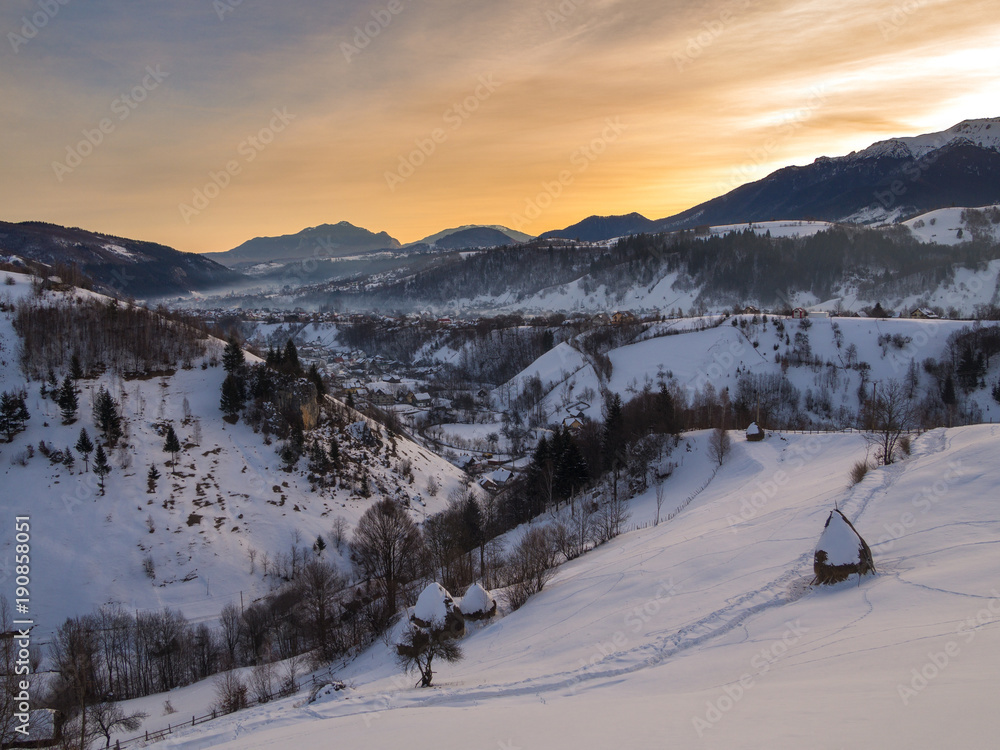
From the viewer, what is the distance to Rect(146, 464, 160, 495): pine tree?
36.7m

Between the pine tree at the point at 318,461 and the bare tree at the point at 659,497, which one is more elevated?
the pine tree at the point at 318,461

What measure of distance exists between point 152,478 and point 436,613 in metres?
27.2

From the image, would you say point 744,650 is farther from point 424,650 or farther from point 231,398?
point 231,398

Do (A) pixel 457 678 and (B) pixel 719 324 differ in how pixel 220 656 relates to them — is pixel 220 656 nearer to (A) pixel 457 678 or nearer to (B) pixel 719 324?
(A) pixel 457 678

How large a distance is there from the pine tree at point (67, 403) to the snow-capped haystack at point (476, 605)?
110 ft

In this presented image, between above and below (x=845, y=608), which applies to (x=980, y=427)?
above

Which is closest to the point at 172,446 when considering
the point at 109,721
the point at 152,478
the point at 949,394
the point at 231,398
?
the point at 152,478

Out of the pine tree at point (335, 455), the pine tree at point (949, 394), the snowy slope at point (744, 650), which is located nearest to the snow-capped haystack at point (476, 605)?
the snowy slope at point (744, 650)

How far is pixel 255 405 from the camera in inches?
1833

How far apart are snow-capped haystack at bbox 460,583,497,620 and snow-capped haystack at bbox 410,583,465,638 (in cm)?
150

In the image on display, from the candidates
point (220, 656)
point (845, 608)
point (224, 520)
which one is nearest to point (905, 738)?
point (845, 608)

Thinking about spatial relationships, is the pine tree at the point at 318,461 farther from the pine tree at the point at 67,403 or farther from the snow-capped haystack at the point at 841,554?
the snow-capped haystack at the point at 841,554

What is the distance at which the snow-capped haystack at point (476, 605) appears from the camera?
2442 cm

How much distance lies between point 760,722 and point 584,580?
16227 mm
